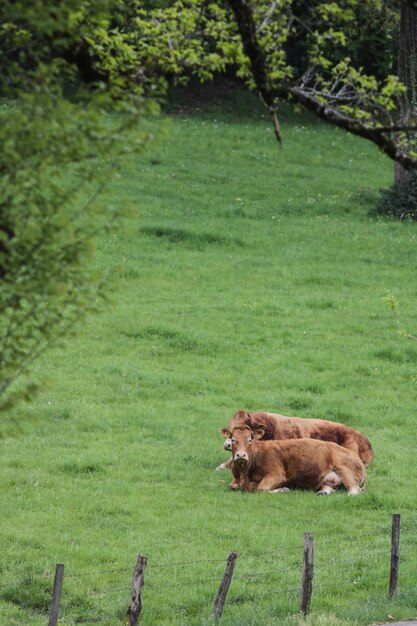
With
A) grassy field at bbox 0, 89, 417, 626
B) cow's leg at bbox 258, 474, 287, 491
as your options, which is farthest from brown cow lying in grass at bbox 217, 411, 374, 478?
cow's leg at bbox 258, 474, 287, 491

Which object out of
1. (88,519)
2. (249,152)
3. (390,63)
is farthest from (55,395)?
(390,63)

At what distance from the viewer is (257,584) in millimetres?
15141

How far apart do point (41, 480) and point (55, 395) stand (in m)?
5.06

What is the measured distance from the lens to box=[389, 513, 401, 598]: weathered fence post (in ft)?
47.1

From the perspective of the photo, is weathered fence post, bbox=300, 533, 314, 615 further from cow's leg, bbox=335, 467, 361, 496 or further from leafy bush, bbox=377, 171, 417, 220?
leafy bush, bbox=377, 171, 417, 220

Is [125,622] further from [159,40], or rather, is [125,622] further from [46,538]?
[159,40]

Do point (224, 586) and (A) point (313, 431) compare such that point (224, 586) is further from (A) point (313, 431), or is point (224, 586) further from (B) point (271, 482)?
(A) point (313, 431)

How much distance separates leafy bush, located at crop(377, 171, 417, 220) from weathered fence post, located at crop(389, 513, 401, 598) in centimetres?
2707

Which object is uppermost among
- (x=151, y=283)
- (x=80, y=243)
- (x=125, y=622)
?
(x=80, y=243)

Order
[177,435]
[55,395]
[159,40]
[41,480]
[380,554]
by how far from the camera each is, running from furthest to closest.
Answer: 1. [55,395]
2. [177,435]
3. [41,480]
4. [380,554]
5. [159,40]

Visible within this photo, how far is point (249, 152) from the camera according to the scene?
4988cm

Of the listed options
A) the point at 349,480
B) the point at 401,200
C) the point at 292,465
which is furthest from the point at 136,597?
the point at 401,200

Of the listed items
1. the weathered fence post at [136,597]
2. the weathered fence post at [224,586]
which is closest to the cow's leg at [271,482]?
the weathered fence post at [224,586]

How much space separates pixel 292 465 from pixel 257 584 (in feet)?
16.9
